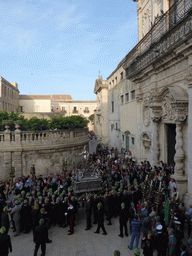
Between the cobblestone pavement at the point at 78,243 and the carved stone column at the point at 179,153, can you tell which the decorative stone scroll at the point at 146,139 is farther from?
the cobblestone pavement at the point at 78,243

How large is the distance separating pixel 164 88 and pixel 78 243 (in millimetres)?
8076

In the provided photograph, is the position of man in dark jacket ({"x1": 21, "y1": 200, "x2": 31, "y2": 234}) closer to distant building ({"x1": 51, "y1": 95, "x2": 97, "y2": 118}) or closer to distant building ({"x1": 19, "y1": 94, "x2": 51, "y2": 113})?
distant building ({"x1": 19, "y1": 94, "x2": 51, "y2": 113})

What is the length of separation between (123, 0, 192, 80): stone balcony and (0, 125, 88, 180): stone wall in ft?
23.8

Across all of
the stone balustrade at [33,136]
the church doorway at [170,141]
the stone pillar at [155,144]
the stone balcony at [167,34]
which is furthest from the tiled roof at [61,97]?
the church doorway at [170,141]

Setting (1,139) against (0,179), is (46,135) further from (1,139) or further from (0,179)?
(0,179)

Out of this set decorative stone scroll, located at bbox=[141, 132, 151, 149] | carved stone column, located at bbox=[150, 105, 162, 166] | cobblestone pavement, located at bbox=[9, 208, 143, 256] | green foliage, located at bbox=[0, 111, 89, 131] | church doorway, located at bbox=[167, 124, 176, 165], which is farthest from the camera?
green foliage, located at bbox=[0, 111, 89, 131]

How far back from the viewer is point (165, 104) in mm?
10734

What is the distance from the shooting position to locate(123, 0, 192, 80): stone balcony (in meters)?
8.06

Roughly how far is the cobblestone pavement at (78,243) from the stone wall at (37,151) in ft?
19.1

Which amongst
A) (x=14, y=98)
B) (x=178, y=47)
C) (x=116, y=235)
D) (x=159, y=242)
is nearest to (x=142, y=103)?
(x=178, y=47)

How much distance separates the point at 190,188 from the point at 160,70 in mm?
6603

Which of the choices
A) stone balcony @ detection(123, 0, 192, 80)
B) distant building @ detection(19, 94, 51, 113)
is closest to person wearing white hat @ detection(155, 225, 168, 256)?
stone balcony @ detection(123, 0, 192, 80)

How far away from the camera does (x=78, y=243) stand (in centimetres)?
686

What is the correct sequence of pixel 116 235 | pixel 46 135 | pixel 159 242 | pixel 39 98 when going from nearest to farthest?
pixel 159 242 < pixel 116 235 < pixel 46 135 < pixel 39 98
